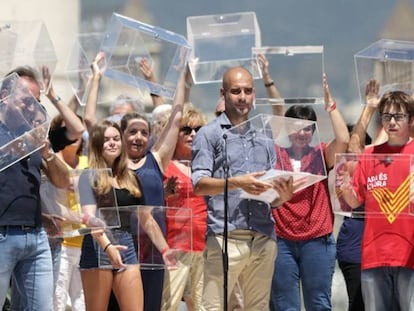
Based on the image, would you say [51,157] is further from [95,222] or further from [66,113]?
[66,113]

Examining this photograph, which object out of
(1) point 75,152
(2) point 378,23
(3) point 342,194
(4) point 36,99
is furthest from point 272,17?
(4) point 36,99

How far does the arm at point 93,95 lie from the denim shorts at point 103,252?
0.77m

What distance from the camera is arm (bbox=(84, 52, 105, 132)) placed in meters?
6.40

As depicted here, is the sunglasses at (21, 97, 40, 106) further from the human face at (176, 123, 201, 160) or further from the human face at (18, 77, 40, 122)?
the human face at (176, 123, 201, 160)

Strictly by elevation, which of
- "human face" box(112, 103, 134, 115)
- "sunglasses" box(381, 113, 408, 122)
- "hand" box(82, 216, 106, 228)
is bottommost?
"hand" box(82, 216, 106, 228)

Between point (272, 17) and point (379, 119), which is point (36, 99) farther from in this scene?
point (272, 17)

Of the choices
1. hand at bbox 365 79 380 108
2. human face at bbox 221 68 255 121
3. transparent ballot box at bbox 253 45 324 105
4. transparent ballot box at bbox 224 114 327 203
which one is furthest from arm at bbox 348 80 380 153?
human face at bbox 221 68 255 121

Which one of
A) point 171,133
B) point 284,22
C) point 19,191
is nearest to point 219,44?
point 171,133

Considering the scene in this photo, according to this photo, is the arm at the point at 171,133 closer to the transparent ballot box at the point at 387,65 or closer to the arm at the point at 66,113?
the arm at the point at 66,113

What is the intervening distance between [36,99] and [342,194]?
166 centimetres

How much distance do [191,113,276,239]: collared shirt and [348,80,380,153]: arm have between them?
91cm

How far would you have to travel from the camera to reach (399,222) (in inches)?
229

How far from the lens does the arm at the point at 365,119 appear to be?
21.0 ft

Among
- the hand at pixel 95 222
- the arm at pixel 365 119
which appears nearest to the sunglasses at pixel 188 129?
the arm at pixel 365 119
